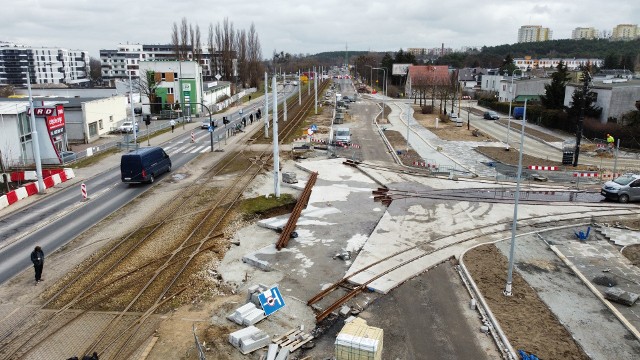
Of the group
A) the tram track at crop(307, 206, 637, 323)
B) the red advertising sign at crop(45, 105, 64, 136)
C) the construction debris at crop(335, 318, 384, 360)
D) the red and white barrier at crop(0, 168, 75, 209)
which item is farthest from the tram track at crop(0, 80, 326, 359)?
the red advertising sign at crop(45, 105, 64, 136)

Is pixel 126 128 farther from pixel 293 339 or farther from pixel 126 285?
pixel 293 339

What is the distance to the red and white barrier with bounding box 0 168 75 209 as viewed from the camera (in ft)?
86.4

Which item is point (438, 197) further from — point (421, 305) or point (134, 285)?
point (134, 285)

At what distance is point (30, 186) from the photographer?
93.5 ft

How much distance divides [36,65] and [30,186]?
162577 mm

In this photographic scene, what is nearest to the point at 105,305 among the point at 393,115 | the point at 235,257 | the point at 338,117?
the point at 235,257

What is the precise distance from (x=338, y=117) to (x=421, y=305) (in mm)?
48802

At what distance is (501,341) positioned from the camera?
1310cm

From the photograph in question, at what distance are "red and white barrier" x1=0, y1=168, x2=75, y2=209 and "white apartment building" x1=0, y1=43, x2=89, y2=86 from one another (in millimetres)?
144124

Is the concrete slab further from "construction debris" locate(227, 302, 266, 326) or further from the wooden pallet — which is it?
"construction debris" locate(227, 302, 266, 326)

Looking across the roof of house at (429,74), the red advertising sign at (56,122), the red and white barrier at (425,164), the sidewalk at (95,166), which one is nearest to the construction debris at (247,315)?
the sidewalk at (95,166)

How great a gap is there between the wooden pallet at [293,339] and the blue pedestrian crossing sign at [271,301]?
3.71 ft

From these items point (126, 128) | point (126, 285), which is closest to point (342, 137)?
point (126, 128)

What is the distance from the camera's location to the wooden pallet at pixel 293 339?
12877mm
